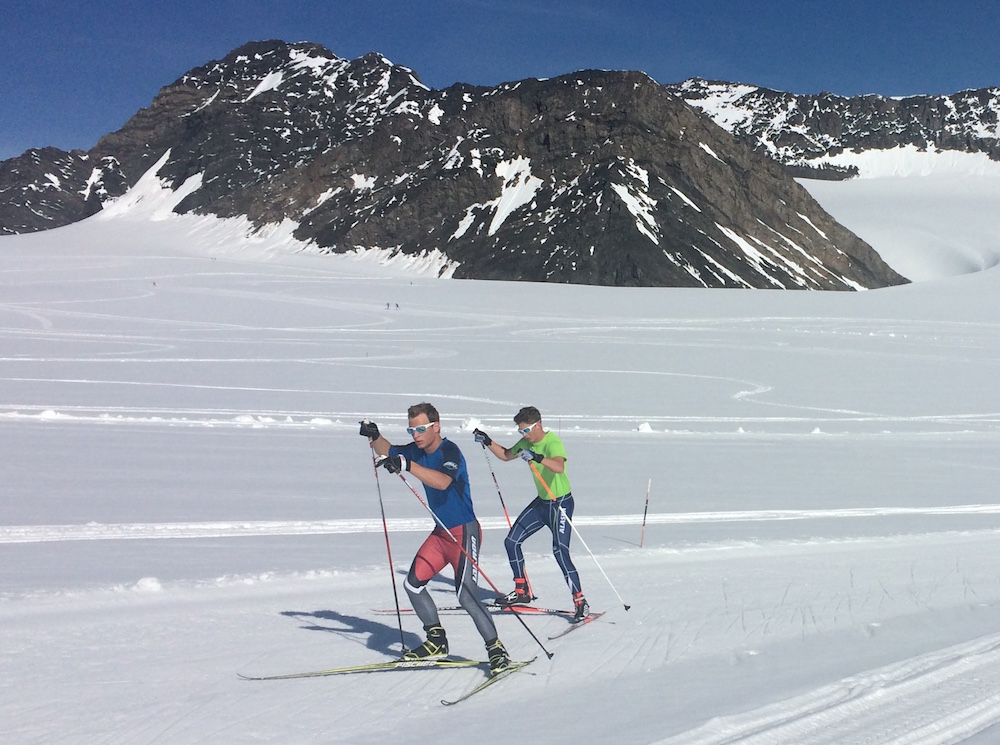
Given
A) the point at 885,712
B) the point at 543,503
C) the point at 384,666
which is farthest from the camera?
the point at 543,503

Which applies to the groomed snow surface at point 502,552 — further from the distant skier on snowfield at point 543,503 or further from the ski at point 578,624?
the distant skier on snowfield at point 543,503

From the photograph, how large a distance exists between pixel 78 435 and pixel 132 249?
72.9m

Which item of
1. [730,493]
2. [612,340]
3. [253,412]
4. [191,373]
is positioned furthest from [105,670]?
[612,340]

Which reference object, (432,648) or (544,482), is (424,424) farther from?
(544,482)

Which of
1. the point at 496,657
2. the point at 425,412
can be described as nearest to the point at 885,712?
the point at 496,657

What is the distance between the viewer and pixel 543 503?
266 inches

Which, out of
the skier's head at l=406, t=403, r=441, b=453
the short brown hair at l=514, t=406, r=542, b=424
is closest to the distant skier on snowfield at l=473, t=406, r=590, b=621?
the short brown hair at l=514, t=406, r=542, b=424

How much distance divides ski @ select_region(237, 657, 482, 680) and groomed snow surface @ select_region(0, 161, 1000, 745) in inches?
2.8

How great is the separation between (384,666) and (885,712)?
2.83 metres

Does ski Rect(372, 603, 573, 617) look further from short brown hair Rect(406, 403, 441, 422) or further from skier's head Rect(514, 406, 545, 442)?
short brown hair Rect(406, 403, 441, 422)

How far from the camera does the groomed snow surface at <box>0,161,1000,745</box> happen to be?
481 cm

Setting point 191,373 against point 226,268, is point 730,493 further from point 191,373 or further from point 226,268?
point 226,268

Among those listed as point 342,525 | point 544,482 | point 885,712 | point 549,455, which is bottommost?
point 885,712

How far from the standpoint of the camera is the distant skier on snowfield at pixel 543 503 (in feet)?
20.9
